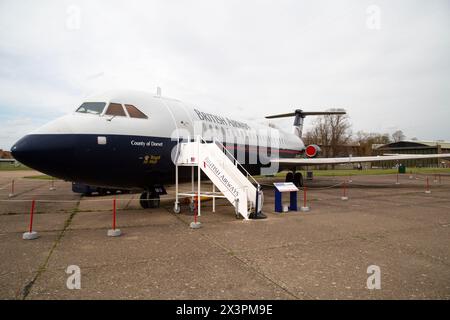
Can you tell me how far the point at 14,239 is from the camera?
19.3 ft

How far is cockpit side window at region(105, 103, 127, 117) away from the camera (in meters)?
7.62

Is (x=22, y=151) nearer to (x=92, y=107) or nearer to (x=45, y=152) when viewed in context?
(x=45, y=152)

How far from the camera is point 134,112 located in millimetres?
8086

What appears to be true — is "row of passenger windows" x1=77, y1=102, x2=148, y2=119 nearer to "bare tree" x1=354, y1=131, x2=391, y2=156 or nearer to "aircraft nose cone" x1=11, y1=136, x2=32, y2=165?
"aircraft nose cone" x1=11, y1=136, x2=32, y2=165

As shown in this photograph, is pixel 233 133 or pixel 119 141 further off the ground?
pixel 233 133

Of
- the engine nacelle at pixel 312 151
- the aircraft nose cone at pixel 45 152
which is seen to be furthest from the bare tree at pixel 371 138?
the aircraft nose cone at pixel 45 152

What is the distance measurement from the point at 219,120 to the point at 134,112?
449 cm

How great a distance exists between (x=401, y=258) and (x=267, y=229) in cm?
280

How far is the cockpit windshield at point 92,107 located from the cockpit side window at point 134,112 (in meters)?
0.66

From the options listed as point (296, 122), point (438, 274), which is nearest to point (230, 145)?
point (438, 274)

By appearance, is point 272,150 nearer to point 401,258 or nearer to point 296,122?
point 296,122

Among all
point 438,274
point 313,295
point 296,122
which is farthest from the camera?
point 296,122

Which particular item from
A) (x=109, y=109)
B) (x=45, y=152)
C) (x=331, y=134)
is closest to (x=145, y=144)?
(x=109, y=109)

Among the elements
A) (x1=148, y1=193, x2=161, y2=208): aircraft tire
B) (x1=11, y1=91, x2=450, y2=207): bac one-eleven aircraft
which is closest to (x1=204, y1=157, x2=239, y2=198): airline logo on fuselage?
(x1=11, y1=91, x2=450, y2=207): bac one-eleven aircraft
